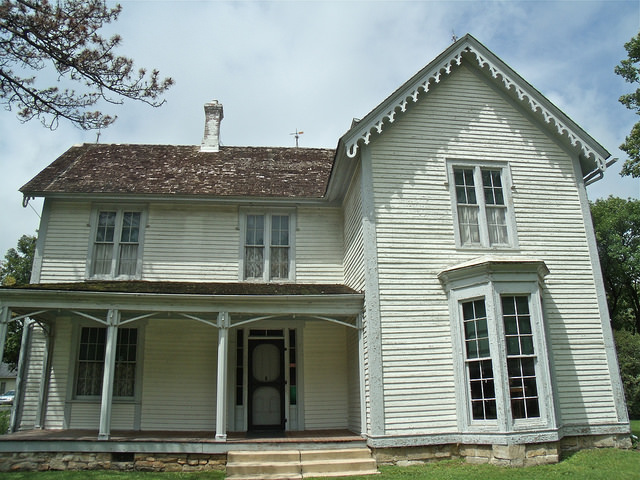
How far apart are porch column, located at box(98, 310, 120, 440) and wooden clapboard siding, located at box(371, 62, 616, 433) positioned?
569 cm

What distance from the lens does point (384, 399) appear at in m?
10.1

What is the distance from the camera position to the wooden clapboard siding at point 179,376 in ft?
40.5

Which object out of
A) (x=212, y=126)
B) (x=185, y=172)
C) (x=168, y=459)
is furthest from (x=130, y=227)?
(x=168, y=459)

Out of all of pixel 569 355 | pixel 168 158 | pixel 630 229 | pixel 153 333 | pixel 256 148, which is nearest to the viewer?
pixel 569 355

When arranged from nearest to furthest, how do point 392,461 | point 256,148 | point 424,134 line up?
point 392,461
point 424,134
point 256,148

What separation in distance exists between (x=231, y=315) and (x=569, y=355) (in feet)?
24.9

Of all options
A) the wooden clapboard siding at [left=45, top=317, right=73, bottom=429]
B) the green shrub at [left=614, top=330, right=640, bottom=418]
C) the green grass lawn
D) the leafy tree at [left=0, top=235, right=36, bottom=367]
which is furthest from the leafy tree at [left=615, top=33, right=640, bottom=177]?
the leafy tree at [left=0, top=235, right=36, bottom=367]

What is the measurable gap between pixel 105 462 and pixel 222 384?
269 centimetres

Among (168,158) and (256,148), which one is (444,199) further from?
(168,158)

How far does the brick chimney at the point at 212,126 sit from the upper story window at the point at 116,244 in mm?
3986

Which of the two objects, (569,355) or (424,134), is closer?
(569,355)

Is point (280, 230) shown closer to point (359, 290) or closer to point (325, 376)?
point (359, 290)

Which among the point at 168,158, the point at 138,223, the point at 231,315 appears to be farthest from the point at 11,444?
the point at 168,158

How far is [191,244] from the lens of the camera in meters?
13.7
